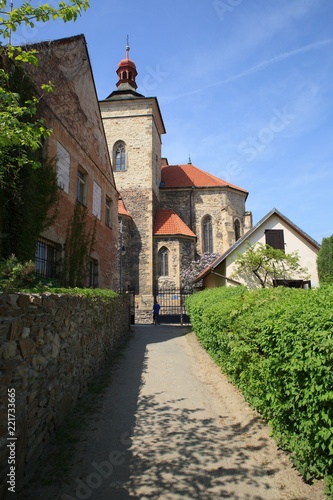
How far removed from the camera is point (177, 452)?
4480 millimetres

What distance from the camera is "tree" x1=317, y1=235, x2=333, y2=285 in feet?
53.0

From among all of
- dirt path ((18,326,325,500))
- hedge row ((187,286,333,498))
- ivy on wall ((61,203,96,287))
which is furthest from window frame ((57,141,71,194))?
hedge row ((187,286,333,498))

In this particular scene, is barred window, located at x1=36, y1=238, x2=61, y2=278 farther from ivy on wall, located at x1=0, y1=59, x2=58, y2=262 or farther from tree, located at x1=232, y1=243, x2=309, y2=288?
tree, located at x1=232, y1=243, x2=309, y2=288

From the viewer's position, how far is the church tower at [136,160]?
95.2 feet

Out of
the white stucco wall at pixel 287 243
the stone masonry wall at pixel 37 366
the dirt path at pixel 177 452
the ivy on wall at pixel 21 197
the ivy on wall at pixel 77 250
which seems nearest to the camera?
the stone masonry wall at pixel 37 366

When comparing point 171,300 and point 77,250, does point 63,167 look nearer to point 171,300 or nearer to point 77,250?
point 77,250

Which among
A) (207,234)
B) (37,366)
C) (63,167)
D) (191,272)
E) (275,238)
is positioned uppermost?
(207,234)

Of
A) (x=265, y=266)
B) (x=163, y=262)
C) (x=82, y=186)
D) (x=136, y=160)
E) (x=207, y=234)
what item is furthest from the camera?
(x=207, y=234)

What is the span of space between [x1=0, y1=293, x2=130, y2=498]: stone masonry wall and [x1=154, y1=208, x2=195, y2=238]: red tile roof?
23178 mm

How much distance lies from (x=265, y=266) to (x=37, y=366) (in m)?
14.6

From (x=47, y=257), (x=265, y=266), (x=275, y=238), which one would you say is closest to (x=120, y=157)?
(x=275, y=238)

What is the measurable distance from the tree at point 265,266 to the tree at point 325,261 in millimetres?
843

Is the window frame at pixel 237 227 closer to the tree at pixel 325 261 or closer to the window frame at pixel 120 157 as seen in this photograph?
the window frame at pixel 120 157

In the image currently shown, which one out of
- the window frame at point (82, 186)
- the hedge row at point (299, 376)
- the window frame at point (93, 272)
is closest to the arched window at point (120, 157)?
the window frame at point (82, 186)
